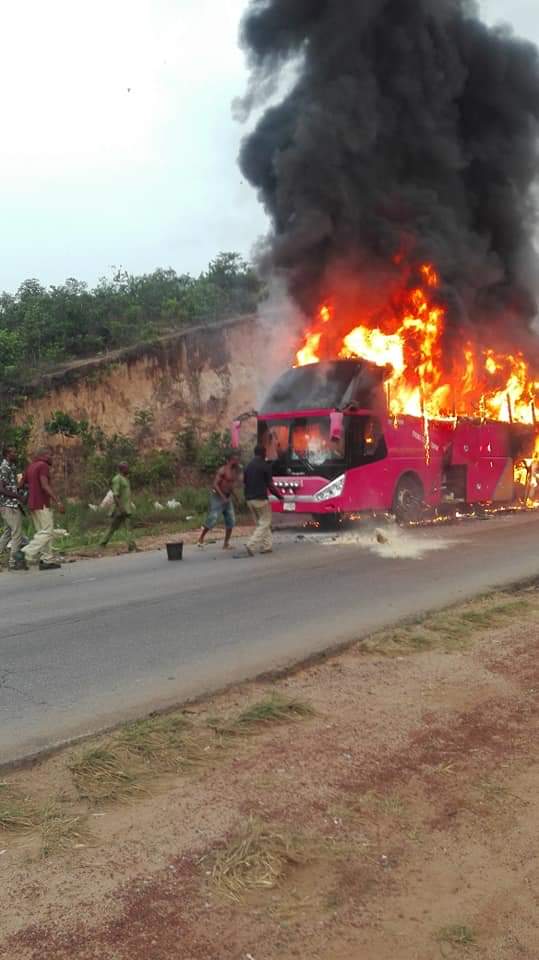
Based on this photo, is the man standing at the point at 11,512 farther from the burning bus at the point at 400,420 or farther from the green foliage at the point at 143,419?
the green foliage at the point at 143,419

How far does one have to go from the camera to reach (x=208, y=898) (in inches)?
113

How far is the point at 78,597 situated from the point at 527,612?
15.6ft

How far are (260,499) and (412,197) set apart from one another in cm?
984

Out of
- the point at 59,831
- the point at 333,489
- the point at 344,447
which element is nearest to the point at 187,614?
the point at 59,831

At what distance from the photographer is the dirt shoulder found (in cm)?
270

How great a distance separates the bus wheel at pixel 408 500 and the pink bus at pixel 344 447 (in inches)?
0.8

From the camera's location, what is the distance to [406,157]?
19.9m

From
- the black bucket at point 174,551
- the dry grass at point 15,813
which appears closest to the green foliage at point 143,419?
the black bucket at point 174,551

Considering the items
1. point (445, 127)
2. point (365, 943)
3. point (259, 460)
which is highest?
point (445, 127)

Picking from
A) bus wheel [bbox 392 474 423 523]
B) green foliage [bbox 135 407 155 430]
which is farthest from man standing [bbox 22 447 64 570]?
green foliage [bbox 135 407 155 430]

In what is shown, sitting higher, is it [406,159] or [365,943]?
[406,159]

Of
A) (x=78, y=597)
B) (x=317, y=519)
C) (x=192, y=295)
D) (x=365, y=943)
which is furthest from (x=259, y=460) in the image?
(x=192, y=295)

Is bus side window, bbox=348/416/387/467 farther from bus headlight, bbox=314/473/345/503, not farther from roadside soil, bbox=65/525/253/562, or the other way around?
roadside soil, bbox=65/525/253/562

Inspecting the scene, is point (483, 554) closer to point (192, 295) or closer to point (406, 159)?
point (406, 159)
